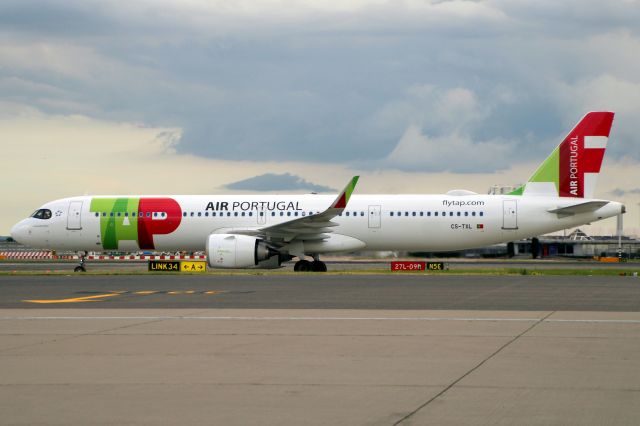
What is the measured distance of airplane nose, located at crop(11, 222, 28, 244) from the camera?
43875 mm

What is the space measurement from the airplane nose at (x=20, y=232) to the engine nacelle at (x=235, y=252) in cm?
1200

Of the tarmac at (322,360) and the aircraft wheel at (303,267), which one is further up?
the aircraft wheel at (303,267)

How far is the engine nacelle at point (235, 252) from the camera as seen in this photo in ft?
121

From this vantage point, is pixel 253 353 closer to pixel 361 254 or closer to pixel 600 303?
pixel 600 303

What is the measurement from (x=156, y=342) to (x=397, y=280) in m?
17.7

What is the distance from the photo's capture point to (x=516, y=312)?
1800 centimetres

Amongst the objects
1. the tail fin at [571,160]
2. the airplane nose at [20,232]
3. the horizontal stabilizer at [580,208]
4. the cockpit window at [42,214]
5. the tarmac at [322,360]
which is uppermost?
the tail fin at [571,160]

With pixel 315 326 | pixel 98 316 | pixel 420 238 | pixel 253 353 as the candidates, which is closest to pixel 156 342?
pixel 253 353

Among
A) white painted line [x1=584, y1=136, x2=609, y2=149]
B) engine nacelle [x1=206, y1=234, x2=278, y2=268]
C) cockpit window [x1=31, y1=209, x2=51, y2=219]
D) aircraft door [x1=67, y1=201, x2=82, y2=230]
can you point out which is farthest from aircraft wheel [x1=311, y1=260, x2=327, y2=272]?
white painted line [x1=584, y1=136, x2=609, y2=149]

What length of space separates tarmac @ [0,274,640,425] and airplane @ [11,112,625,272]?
18828 millimetres

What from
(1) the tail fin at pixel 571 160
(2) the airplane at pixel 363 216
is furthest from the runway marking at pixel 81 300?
(1) the tail fin at pixel 571 160

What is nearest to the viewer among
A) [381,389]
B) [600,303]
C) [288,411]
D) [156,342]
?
[288,411]

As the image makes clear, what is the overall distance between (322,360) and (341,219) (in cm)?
3016

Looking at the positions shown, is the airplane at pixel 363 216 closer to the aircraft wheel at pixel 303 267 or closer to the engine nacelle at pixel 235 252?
the aircraft wheel at pixel 303 267
